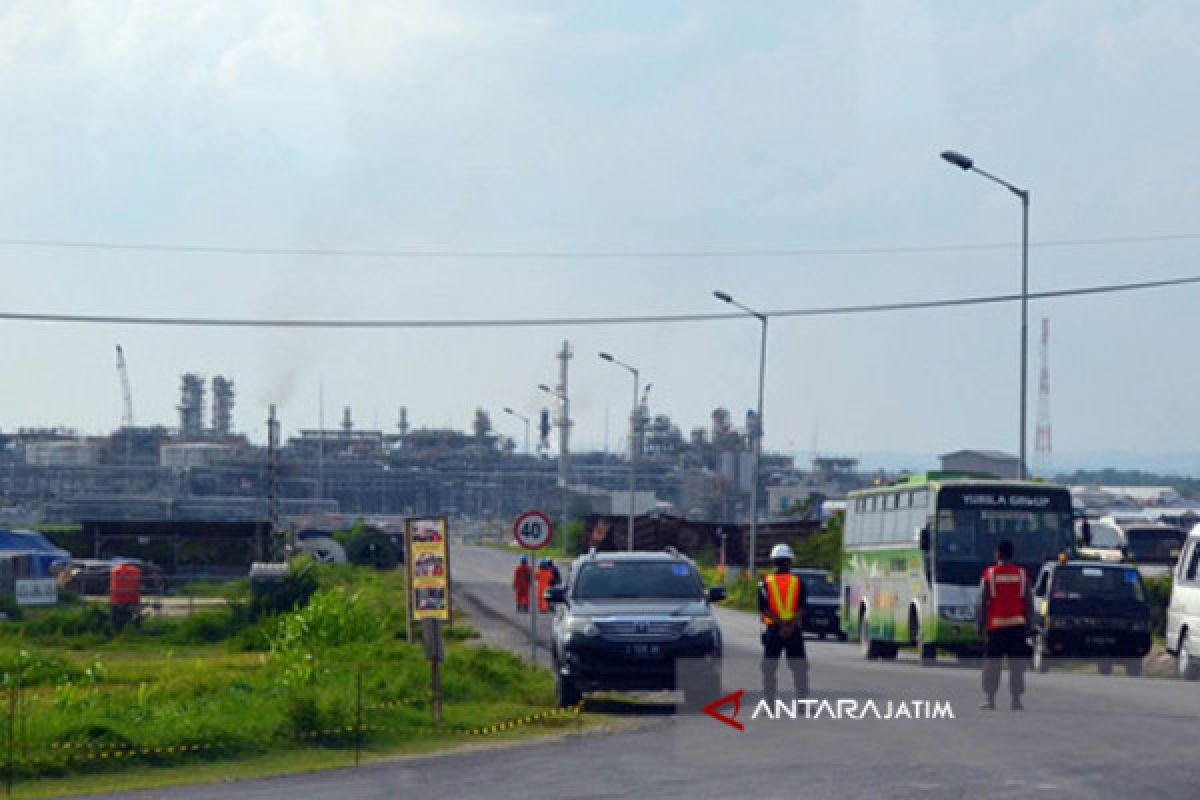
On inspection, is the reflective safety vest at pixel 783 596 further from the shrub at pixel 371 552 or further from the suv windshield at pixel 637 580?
the shrub at pixel 371 552

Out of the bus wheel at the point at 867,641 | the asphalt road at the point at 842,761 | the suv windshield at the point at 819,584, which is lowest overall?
the bus wheel at the point at 867,641

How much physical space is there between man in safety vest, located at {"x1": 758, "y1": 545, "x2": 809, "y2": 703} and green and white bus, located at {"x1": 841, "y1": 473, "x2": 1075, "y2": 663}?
1289 cm

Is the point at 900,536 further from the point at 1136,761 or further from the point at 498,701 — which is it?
the point at 1136,761

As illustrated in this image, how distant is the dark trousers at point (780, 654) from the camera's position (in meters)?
18.5

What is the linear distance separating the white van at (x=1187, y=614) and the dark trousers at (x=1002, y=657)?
8.67 meters

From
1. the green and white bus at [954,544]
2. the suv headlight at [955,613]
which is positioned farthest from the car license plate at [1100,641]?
the suv headlight at [955,613]

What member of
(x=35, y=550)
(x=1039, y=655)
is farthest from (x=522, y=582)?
(x=1039, y=655)

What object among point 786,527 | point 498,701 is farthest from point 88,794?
point 786,527

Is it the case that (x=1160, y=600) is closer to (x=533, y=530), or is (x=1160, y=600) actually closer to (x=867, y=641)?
(x=867, y=641)

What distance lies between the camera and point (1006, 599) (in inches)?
740

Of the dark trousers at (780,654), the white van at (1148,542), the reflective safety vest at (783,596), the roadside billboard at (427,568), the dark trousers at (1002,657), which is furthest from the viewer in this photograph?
the white van at (1148,542)

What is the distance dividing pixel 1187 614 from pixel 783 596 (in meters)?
11.1

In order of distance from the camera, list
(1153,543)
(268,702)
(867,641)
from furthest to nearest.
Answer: (1153,543), (867,641), (268,702)

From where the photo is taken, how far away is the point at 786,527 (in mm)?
81438
